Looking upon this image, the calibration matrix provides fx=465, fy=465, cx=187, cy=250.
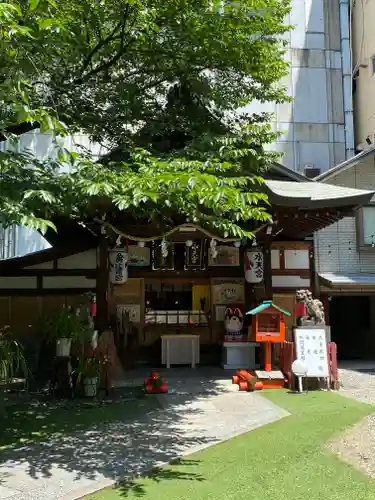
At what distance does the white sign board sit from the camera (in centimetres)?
988

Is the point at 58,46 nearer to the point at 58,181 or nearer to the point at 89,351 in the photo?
the point at 58,181

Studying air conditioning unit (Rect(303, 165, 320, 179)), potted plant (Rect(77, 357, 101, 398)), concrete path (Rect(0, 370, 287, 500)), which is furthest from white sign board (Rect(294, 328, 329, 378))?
air conditioning unit (Rect(303, 165, 320, 179))

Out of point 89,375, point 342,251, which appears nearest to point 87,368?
point 89,375

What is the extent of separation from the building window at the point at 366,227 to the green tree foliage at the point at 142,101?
223 inches

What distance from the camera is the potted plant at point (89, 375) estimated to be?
31.3ft

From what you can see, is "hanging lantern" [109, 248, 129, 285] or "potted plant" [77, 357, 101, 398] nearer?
"potted plant" [77, 357, 101, 398]

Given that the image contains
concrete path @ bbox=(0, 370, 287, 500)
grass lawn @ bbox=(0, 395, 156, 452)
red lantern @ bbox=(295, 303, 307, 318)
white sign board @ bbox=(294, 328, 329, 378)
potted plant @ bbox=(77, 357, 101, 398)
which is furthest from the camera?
red lantern @ bbox=(295, 303, 307, 318)

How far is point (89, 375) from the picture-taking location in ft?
31.4

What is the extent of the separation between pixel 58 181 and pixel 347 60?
17.5 meters

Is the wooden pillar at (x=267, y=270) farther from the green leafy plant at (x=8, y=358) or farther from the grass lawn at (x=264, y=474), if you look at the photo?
the green leafy plant at (x=8, y=358)

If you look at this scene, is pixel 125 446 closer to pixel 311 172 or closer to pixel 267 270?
pixel 267 270

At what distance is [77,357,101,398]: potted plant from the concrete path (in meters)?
1.42

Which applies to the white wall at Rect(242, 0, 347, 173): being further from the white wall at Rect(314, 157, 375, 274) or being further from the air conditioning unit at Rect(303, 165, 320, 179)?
the white wall at Rect(314, 157, 375, 274)

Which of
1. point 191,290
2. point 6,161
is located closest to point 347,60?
point 191,290
